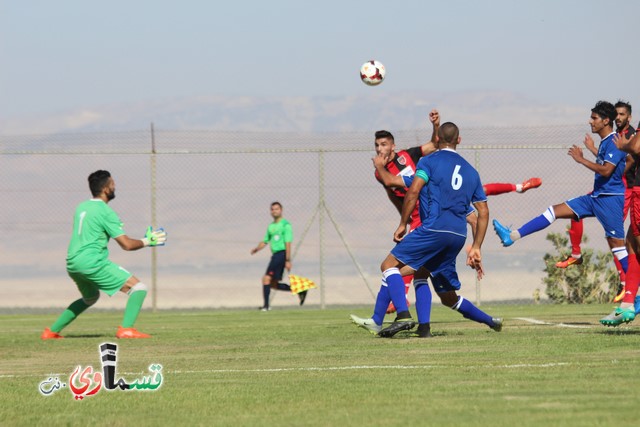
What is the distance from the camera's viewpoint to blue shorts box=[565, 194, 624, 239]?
46.6ft

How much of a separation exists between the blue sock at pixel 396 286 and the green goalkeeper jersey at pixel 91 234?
3580 mm

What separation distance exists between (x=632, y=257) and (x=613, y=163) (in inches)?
51.9

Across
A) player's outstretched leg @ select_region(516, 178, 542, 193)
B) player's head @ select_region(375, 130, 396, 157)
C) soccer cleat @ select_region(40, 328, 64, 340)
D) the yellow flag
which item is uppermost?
player's head @ select_region(375, 130, 396, 157)

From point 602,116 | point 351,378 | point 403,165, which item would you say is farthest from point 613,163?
point 351,378

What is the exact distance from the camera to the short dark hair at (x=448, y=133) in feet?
38.6

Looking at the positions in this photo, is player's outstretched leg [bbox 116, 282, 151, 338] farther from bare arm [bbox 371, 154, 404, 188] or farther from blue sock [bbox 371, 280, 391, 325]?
bare arm [bbox 371, 154, 404, 188]

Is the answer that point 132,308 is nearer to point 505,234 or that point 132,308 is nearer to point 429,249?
point 429,249

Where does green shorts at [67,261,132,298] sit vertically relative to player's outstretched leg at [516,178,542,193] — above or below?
below

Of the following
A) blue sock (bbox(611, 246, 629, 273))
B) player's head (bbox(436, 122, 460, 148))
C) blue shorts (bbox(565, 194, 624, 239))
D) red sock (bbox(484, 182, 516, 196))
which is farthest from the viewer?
red sock (bbox(484, 182, 516, 196))

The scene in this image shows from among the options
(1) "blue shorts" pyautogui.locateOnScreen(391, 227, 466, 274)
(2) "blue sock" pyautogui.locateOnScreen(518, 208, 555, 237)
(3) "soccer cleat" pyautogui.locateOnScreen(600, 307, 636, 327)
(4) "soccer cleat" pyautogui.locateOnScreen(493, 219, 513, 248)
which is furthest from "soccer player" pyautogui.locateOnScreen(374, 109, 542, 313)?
(3) "soccer cleat" pyautogui.locateOnScreen(600, 307, 636, 327)

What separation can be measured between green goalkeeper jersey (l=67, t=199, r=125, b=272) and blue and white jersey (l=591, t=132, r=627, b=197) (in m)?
5.09

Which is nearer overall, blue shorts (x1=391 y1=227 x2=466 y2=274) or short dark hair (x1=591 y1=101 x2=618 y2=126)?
blue shorts (x1=391 y1=227 x2=466 y2=274)

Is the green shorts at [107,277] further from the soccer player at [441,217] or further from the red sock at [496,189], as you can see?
the red sock at [496,189]

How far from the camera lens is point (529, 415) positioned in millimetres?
6957
